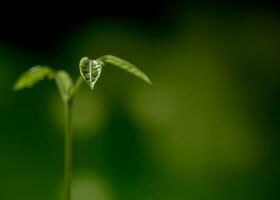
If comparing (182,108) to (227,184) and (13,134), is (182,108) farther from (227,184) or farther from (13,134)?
(13,134)

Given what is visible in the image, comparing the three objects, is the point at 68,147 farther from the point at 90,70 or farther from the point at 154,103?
the point at 154,103

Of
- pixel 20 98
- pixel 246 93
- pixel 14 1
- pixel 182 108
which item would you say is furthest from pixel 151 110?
pixel 14 1

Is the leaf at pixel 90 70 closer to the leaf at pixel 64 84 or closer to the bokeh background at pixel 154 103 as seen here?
the leaf at pixel 64 84

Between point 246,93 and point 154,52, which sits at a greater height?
point 154,52

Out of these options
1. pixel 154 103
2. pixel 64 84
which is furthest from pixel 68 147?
pixel 154 103

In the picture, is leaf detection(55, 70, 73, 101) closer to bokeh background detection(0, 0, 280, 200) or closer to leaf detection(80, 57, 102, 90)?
leaf detection(80, 57, 102, 90)
